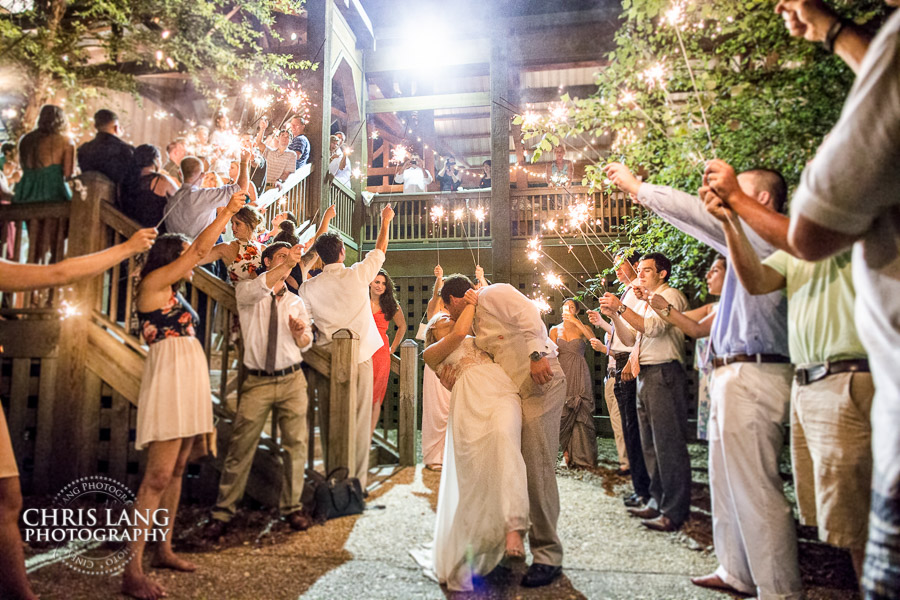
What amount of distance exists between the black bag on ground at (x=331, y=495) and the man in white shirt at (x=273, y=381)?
0.36ft

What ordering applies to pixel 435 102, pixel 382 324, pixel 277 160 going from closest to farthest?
1. pixel 382 324
2. pixel 277 160
3. pixel 435 102

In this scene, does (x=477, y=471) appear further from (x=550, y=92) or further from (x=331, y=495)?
(x=550, y=92)

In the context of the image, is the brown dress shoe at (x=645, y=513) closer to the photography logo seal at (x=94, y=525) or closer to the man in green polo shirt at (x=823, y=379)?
the man in green polo shirt at (x=823, y=379)

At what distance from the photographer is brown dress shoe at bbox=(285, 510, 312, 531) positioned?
2.88 m

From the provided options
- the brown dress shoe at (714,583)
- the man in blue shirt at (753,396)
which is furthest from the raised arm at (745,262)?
the brown dress shoe at (714,583)

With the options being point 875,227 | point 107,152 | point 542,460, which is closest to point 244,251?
point 107,152

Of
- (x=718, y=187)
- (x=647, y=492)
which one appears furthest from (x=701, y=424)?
(x=718, y=187)

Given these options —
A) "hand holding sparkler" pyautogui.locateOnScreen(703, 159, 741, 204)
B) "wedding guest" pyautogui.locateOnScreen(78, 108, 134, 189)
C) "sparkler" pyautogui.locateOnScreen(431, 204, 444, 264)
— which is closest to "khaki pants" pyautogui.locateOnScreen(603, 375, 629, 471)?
"sparkler" pyautogui.locateOnScreen(431, 204, 444, 264)

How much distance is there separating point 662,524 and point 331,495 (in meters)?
2.27

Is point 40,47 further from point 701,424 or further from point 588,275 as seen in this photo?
point 588,275

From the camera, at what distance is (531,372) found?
266 cm

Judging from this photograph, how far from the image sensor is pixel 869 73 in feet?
3.17

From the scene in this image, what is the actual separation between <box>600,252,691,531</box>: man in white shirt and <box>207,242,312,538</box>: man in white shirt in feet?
6.69

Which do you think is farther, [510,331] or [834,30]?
[510,331]
